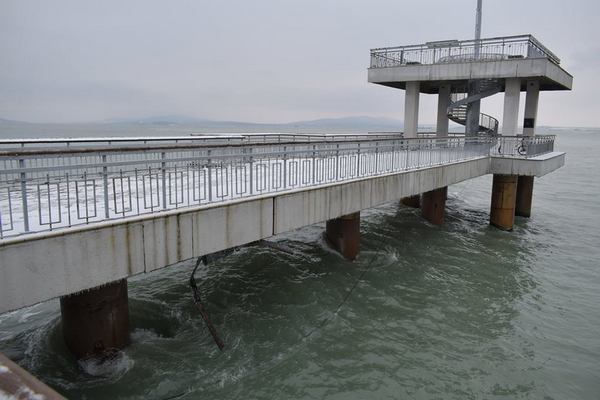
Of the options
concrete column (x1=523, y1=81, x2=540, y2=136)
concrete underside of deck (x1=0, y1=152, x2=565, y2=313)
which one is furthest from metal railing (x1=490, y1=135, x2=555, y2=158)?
concrete underside of deck (x1=0, y1=152, x2=565, y2=313)

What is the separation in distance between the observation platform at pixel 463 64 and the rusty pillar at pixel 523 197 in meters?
5.33

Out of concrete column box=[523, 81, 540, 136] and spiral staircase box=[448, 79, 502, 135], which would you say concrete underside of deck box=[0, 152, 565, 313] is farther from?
concrete column box=[523, 81, 540, 136]

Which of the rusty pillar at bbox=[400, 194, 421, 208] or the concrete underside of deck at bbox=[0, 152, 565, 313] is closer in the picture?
the concrete underside of deck at bbox=[0, 152, 565, 313]

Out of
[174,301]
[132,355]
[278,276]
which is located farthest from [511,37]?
[132,355]

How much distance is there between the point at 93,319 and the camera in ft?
28.6

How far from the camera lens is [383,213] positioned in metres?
23.8

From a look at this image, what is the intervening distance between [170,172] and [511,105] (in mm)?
20563

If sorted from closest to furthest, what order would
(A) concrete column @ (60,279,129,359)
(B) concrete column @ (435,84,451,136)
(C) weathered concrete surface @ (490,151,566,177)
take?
1. (A) concrete column @ (60,279,129,359)
2. (C) weathered concrete surface @ (490,151,566,177)
3. (B) concrete column @ (435,84,451,136)

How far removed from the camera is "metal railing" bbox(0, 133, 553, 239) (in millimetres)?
6996

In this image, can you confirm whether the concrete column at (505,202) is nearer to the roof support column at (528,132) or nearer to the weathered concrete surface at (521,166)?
the weathered concrete surface at (521,166)

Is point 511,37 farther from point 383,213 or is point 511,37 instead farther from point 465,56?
point 383,213

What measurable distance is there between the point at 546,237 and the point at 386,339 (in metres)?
14.1

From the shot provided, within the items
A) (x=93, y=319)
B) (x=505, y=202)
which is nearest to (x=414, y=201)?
(x=505, y=202)

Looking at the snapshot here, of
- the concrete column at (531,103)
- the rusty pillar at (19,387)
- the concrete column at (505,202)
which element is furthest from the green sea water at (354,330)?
the concrete column at (531,103)
